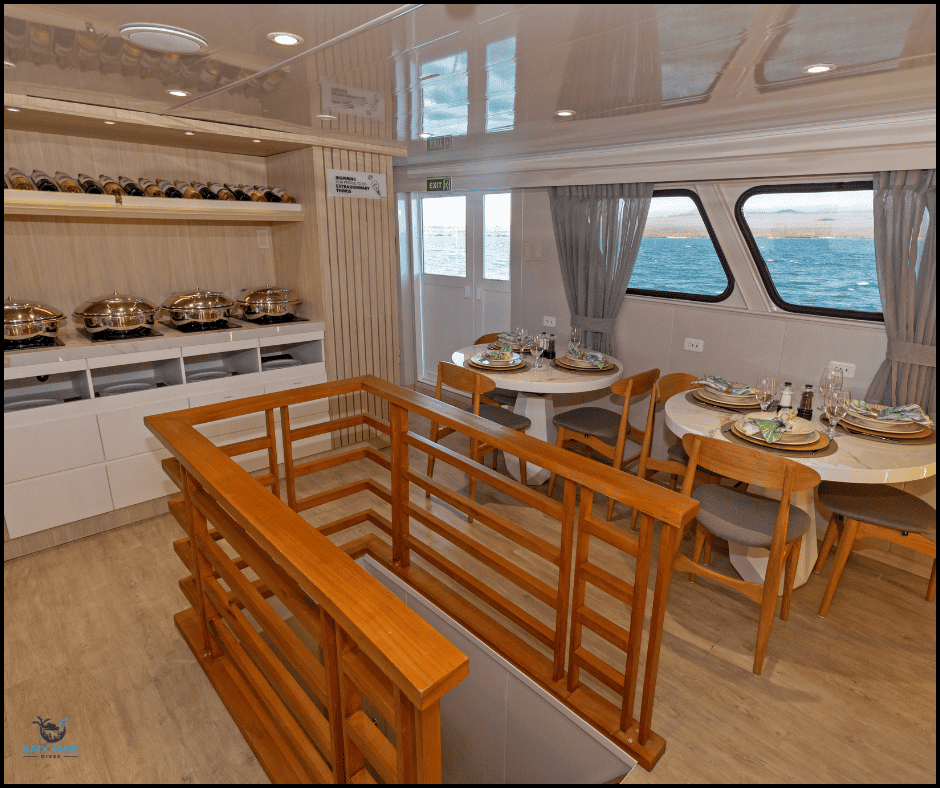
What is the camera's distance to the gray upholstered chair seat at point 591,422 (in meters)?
3.58

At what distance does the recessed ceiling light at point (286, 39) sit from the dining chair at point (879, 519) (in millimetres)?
2957

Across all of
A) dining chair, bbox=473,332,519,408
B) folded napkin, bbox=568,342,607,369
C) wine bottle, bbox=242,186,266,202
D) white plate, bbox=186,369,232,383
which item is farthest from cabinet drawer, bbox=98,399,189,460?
folded napkin, bbox=568,342,607,369

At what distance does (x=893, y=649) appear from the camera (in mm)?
2434

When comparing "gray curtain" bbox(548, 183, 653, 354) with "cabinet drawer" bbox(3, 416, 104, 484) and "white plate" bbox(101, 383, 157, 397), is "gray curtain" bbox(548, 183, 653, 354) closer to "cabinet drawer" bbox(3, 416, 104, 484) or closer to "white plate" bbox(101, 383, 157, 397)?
"white plate" bbox(101, 383, 157, 397)

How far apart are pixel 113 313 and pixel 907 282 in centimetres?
453

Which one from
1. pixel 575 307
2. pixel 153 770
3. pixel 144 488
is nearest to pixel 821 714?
pixel 153 770

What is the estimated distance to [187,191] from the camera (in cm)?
362

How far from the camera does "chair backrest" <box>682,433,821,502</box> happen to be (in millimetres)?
2105

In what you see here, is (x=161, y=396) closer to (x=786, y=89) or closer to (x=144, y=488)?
(x=144, y=488)

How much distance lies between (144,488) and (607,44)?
3447 mm

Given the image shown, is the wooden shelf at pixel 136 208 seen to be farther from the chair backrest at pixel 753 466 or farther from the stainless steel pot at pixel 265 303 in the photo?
the chair backrest at pixel 753 466

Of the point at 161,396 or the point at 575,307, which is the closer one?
the point at 161,396

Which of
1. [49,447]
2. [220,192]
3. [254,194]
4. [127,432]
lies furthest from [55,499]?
[254,194]

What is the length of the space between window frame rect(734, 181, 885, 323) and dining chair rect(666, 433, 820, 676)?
1450 mm
